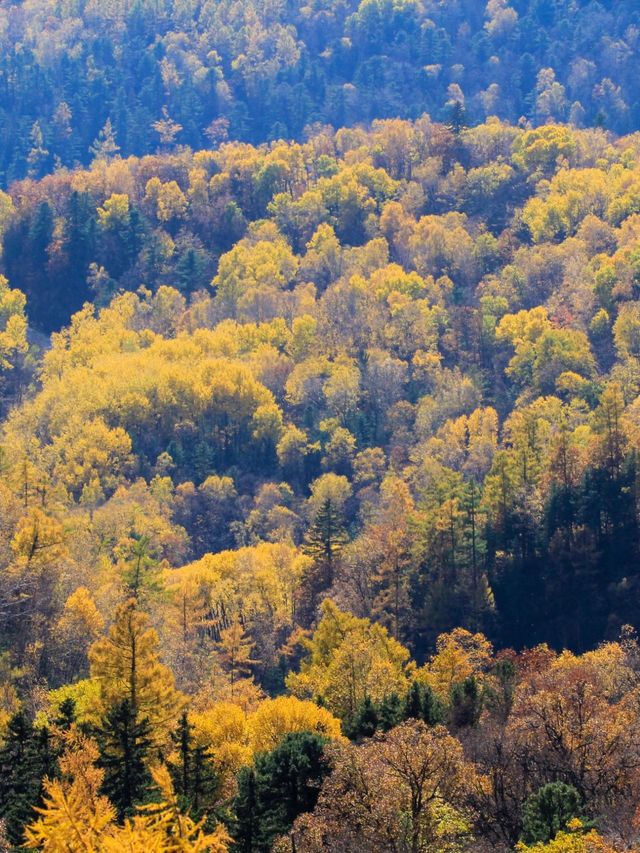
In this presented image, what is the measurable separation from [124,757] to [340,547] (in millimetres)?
49478

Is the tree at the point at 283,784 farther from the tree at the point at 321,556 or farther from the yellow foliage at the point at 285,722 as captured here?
the tree at the point at 321,556

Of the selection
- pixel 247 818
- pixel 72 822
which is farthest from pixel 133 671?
pixel 72 822

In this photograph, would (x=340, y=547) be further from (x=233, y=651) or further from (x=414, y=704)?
(x=414, y=704)

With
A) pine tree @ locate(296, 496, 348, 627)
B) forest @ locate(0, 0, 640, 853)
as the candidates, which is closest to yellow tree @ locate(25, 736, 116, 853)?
forest @ locate(0, 0, 640, 853)

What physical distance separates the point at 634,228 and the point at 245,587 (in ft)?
296

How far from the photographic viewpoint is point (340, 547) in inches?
4035

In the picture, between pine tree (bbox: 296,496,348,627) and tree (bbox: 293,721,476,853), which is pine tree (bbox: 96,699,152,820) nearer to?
tree (bbox: 293,721,476,853)

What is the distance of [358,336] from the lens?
172 m

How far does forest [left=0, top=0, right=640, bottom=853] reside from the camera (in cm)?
4741

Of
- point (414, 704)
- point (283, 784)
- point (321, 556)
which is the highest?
point (321, 556)

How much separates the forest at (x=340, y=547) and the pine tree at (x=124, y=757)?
197 mm

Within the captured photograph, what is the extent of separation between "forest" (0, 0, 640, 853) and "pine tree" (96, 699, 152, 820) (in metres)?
0.20

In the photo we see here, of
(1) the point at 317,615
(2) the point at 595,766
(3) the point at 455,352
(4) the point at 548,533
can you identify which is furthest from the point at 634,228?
(2) the point at 595,766

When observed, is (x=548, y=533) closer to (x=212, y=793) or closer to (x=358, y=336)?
(x=212, y=793)
